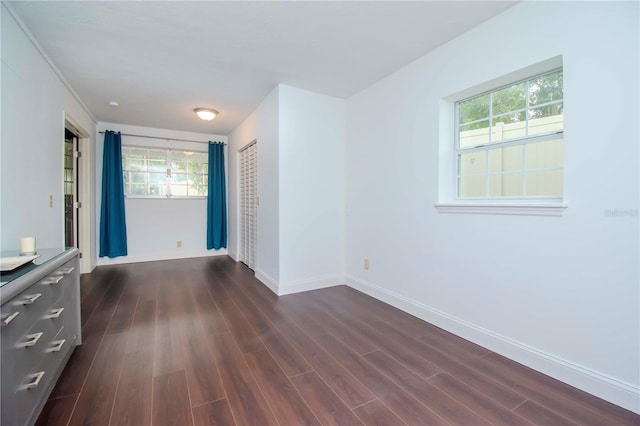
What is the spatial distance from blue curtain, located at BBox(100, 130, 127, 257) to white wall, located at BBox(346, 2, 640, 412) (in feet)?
15.9

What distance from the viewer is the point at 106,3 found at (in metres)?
2.00

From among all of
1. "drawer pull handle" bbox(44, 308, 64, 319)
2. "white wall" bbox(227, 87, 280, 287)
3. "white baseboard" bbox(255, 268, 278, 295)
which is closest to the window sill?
"white wall" bbox(227, 87, 280, 287)

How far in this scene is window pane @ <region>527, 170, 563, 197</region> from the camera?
6.44 ft

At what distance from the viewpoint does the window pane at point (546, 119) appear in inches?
77.0

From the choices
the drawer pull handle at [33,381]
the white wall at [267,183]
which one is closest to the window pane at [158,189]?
the white wall at [267,183]

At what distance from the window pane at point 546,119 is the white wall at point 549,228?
178mm

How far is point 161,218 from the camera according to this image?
559 cm

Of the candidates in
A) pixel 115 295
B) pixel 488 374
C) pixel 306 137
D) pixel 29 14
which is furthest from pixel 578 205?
pixel 115 295

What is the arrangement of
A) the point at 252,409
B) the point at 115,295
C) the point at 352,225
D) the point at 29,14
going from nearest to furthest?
the point at 252,409 → the point at 29,14 → the point at 115,295 → the point at 352,225

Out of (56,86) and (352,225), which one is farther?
(352,225)

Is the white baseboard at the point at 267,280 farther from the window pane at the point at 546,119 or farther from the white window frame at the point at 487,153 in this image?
the window pane at the point at 546,119

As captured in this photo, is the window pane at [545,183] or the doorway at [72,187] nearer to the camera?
the window pane at [545,183]

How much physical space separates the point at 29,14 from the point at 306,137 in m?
2.55

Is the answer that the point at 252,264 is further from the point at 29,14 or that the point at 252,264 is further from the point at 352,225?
the point at 29,14
